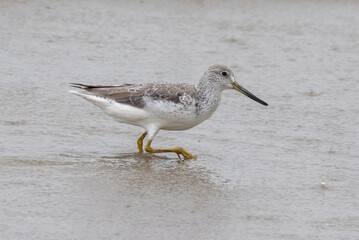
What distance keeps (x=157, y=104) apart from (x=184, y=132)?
908 mm

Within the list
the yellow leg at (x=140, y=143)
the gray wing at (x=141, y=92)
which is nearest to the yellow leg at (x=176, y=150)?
the yellow leg at (x=140, y=143)

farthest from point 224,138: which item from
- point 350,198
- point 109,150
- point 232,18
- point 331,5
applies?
point 331,5

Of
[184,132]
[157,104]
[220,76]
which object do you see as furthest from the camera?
[184,132]

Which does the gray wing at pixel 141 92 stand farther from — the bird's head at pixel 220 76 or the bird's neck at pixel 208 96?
the bird's head at pixel 220 76

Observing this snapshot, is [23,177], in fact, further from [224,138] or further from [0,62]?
[0,62]

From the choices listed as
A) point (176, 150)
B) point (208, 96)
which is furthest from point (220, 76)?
point (176, 150)

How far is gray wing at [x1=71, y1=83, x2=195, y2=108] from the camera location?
7.17m

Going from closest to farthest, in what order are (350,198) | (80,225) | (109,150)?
(80,225) → (350,198) → (109,150)

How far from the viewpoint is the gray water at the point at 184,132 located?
17.8 ft

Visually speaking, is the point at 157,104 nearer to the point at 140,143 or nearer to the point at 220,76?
the point at 140,143

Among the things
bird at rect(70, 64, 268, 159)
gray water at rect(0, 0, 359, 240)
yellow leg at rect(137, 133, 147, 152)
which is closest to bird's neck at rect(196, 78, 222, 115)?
bird at rect(70, 64, 268, 159)

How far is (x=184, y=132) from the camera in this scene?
7949mm

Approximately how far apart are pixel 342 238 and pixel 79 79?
4.90 meters

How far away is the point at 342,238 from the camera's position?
5176 millimetres
